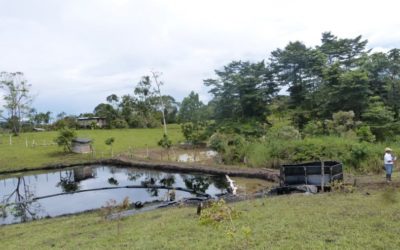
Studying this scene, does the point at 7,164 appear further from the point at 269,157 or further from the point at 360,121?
the point at 360,121

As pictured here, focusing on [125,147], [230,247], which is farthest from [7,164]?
[230,247]

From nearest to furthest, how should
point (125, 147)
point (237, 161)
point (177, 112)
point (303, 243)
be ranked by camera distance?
point (303, 243) → point (237, 161) → point (125, 147) → point (177, 112)

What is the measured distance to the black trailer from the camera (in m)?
13.6

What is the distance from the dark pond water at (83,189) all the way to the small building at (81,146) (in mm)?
5605

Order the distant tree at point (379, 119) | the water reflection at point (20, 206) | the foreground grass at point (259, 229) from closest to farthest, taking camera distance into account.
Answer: the foreground grass at point (259, 229), the water reflection at point (20, 206), the distant tree at point (379, 119)

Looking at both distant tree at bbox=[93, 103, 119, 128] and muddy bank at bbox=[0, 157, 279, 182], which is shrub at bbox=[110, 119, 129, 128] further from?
muddy bank at bbox=[0, 157, 279, 182]

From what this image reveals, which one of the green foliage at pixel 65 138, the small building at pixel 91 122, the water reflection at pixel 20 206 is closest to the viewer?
the water reflection at pixel 20 206

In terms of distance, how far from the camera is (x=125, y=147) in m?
37.4

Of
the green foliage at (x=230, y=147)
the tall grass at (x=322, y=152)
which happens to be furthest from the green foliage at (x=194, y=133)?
the tall grass at (x=322, y=152)

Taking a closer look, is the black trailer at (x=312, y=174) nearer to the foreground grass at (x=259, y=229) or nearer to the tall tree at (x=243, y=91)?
the foreground grass at (x=259, y=229)

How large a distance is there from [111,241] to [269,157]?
1516cm

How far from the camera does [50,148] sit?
38.1 m

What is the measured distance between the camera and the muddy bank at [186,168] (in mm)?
20141

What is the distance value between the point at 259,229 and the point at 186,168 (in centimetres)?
1720
